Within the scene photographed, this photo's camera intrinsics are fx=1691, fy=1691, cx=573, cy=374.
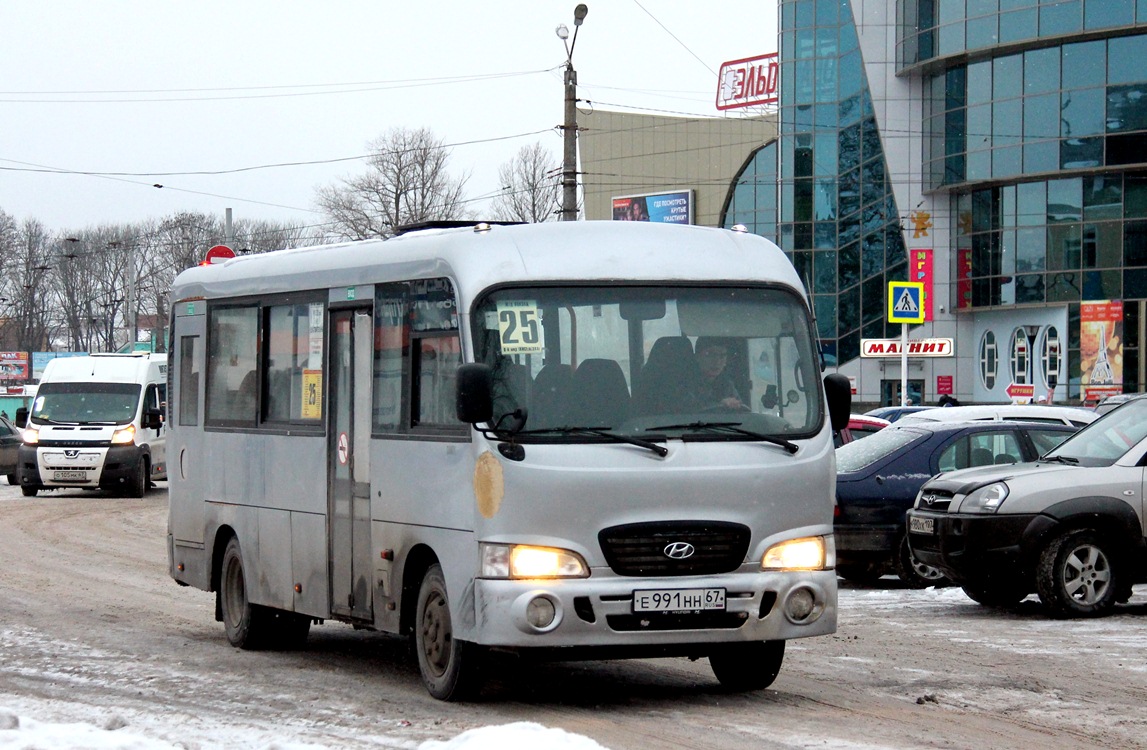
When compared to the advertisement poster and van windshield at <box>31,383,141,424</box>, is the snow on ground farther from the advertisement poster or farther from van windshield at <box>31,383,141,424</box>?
the advertisement poster

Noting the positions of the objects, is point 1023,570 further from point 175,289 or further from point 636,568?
point 175,289

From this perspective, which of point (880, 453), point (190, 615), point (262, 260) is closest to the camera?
point (262, 260)

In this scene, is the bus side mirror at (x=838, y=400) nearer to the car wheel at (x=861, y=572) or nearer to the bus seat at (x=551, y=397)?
the bus seat at (x=551, y=397)

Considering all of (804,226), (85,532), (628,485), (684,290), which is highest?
(804,226)

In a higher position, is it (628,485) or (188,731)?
(628,485)

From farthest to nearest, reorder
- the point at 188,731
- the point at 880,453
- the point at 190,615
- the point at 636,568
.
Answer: the point at 880,453, the point at 190,615, the point at 636,568, the point at 188,731

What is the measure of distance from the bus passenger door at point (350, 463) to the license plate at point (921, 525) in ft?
17.3

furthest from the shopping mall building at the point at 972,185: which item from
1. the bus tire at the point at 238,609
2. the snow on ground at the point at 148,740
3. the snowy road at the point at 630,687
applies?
the snow on ground at the point at 148,740

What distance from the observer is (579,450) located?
8.18 m

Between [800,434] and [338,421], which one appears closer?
[800,434]

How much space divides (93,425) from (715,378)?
24.1 m

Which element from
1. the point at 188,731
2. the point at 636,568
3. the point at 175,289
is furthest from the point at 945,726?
the point at 175,289

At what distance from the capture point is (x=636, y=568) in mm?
8188

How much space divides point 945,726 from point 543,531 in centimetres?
209
